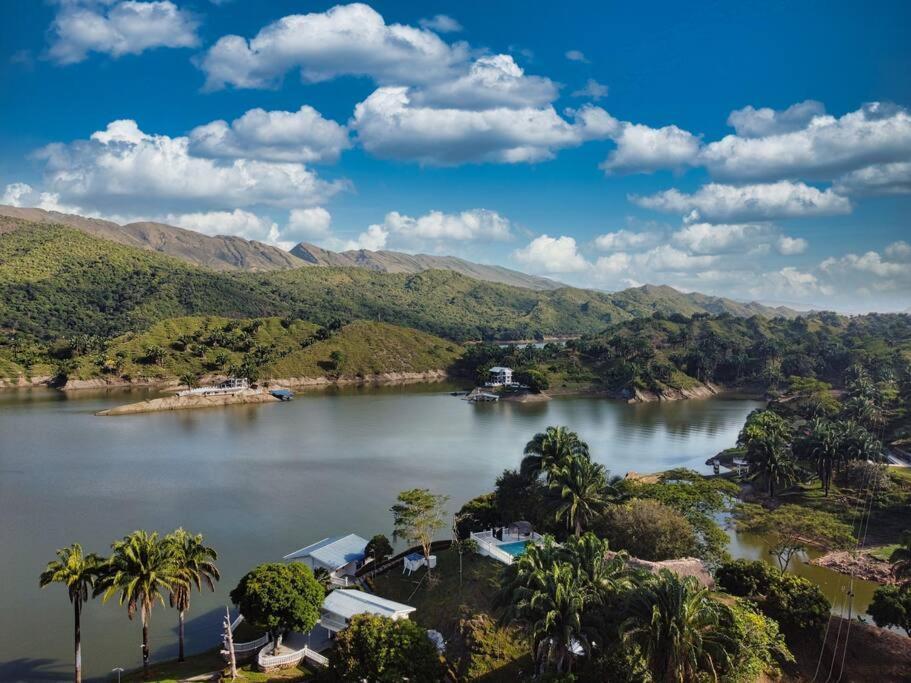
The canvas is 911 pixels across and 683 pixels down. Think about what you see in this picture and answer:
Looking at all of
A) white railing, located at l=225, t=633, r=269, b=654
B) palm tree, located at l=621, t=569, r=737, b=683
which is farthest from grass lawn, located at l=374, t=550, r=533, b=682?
white railing, located at l=225, t=633, r=269, b=654

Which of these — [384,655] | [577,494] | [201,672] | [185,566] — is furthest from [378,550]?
[384,655]

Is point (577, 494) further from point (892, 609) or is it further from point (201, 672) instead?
point (201, 672)

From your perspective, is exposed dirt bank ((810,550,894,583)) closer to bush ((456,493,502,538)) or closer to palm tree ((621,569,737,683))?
bush ((456,493,502,538))

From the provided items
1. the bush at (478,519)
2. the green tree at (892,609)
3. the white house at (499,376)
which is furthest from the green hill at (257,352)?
the green tree at (892,609)

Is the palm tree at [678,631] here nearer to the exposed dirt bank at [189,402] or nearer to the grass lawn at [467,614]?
the grass lawn at [467,614]

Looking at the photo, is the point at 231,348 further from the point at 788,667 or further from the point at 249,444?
the point at 788,667

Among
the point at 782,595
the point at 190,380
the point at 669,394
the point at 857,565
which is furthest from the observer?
the point at 669,394
